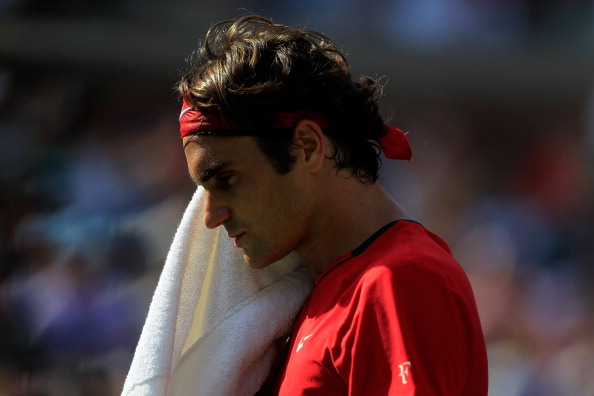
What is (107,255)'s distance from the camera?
2.99 metres

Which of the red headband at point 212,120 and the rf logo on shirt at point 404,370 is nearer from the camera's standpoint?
the rf logo on shirt at point 404,370

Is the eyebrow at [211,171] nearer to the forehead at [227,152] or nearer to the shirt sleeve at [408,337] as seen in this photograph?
the forehead at [227,152]

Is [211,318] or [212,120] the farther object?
[211,318]

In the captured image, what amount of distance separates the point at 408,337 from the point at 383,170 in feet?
6.34

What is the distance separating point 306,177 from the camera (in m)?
1.48

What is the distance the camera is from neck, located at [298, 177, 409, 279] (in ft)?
4.85

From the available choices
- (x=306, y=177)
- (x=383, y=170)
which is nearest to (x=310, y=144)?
(x=306, y=177)

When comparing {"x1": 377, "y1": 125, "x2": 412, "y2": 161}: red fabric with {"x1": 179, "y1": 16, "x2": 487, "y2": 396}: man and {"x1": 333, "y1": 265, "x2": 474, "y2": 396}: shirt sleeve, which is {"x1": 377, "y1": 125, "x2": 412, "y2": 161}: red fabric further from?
{"x1": 333, "y1": 265, "x2": 474, "y2": 396}: shirt sleeve

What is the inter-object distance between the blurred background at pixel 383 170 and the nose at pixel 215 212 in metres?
1.52

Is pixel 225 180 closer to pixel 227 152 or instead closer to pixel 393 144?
pixel 227 152

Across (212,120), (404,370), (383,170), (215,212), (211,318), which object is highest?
(383,170)

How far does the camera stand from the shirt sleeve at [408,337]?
1150 mm

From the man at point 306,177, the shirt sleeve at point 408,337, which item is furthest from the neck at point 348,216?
the shirt sleeve at point 408,337

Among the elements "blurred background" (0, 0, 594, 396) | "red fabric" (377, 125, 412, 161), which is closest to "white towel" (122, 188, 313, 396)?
"red fabric" (377, 125, 412, 161)
